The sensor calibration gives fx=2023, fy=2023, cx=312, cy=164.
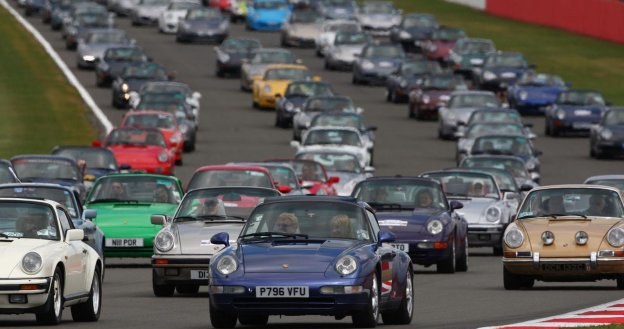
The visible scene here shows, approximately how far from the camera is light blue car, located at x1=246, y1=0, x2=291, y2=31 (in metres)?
84.1

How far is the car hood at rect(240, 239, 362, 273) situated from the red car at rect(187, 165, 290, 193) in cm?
1086

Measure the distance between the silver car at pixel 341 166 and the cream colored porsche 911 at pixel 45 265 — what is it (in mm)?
19576

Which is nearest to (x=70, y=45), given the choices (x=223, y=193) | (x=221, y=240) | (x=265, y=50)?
(x=265, y=50)

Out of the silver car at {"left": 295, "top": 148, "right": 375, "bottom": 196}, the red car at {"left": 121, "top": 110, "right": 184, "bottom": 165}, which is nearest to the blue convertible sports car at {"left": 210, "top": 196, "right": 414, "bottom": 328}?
the silver car at {"left": 295, "top": 148, "right": 375, "bottom": 196}

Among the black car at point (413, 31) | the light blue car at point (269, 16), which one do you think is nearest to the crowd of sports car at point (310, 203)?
the black car at point (413, 31)

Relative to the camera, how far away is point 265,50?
6475 cm

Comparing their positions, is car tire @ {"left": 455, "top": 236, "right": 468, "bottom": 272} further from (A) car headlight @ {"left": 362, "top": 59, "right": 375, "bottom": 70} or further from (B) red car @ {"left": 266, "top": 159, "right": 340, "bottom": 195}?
(A) car headlight @ {"left": 362, "top": 59, "right": 375, "bottom": 70}

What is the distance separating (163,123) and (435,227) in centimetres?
2232

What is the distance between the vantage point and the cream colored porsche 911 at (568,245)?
21.7 meters

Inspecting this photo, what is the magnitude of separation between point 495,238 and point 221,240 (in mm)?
12690

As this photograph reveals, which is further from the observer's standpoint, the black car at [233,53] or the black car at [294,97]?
the black car at [233,53]

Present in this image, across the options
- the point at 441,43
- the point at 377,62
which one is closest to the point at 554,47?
the point at 441,43

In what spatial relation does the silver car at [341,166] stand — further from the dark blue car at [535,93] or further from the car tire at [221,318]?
the car tire at [221,318]

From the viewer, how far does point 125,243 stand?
26203 mm
